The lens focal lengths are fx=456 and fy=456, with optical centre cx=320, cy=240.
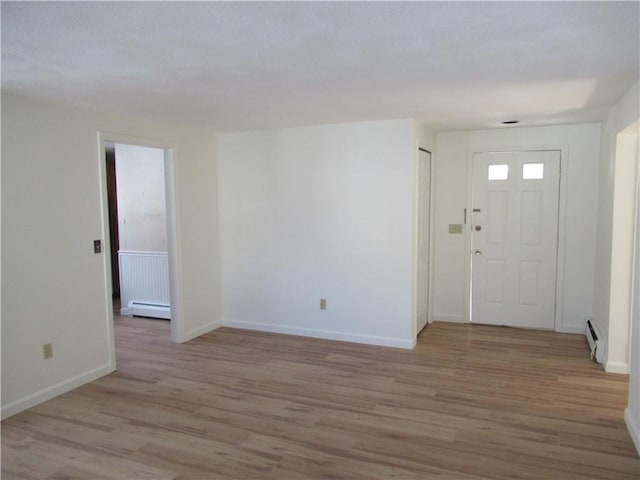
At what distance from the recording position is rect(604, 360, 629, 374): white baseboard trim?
13.0 feet

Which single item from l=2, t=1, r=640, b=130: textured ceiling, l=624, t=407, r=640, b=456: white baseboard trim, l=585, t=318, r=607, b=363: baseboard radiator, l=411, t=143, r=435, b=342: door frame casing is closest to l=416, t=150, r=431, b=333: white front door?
l=411, t=143, r=435, b=342: door frame casing

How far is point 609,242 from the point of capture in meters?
4.05

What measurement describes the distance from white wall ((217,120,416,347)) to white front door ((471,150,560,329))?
4.53 ft

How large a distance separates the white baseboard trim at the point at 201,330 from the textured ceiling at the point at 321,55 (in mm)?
2449

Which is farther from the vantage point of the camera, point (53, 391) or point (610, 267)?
point (610, 267)

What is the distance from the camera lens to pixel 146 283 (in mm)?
6004

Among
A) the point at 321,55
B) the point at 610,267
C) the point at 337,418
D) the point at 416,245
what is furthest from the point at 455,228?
the point at 321,55

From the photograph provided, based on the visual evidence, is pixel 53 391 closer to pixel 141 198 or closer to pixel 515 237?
pixel 141 198

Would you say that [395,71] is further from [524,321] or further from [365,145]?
[524,321]

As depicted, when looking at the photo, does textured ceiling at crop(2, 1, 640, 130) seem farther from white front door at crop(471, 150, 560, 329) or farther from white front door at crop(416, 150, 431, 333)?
white front door at crop(471, 150, 560, 329)

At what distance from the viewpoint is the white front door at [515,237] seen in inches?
206

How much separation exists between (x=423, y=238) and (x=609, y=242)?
5.94 ft

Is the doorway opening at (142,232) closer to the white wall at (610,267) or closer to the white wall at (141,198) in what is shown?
the white wall at (141,198)

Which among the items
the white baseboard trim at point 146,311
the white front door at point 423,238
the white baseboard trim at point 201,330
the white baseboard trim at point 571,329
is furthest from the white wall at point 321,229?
the white baseboard trim at point 571,329
